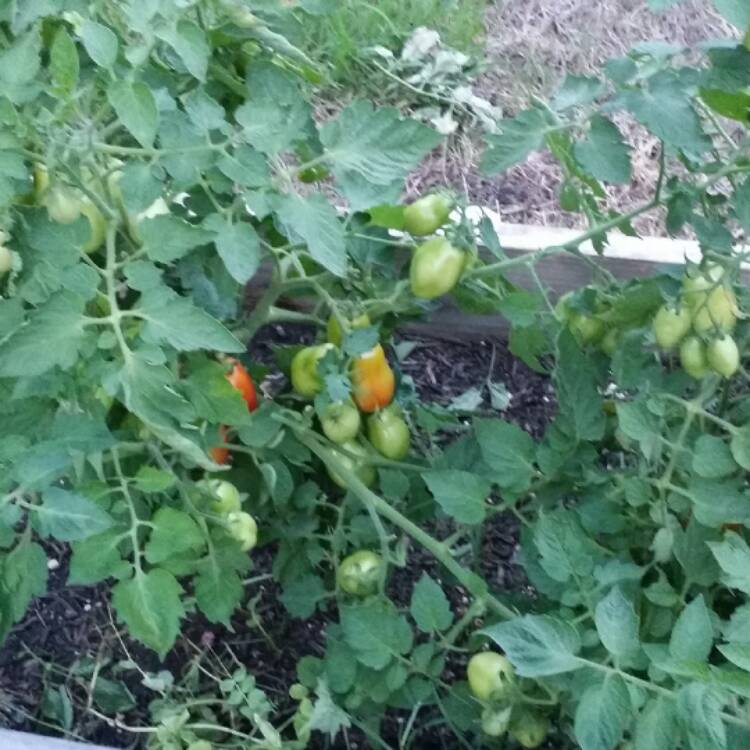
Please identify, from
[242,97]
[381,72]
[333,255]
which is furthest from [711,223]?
[381,72]

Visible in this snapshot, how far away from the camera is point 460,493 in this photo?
1.02 m

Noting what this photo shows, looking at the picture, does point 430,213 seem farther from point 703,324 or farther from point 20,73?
point 20,73

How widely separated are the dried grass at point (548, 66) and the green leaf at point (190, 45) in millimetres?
1101

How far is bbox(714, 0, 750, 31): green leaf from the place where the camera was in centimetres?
71

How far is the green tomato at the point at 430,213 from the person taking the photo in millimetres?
1003

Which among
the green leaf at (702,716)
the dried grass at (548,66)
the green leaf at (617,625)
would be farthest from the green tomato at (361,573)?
the dried grass at (548,66)

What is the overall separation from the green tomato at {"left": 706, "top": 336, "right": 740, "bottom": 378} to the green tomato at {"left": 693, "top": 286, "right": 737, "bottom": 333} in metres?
0.01

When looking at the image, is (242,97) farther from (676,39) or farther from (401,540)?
(676,39)

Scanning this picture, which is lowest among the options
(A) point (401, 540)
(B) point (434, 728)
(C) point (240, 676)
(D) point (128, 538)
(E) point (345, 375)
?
(B) point (434, 728)

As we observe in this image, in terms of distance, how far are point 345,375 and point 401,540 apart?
0.25m

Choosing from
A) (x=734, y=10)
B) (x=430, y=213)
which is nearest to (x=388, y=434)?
(x=430, y=213)

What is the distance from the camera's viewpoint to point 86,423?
832mm

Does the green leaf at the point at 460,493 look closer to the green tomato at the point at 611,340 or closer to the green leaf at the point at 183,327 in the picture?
the green tomato at the point at 611,340

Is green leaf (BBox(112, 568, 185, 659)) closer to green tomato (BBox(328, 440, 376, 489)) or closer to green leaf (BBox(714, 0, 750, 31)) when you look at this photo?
green tomato (BBox(328, 440, 376, 489))
